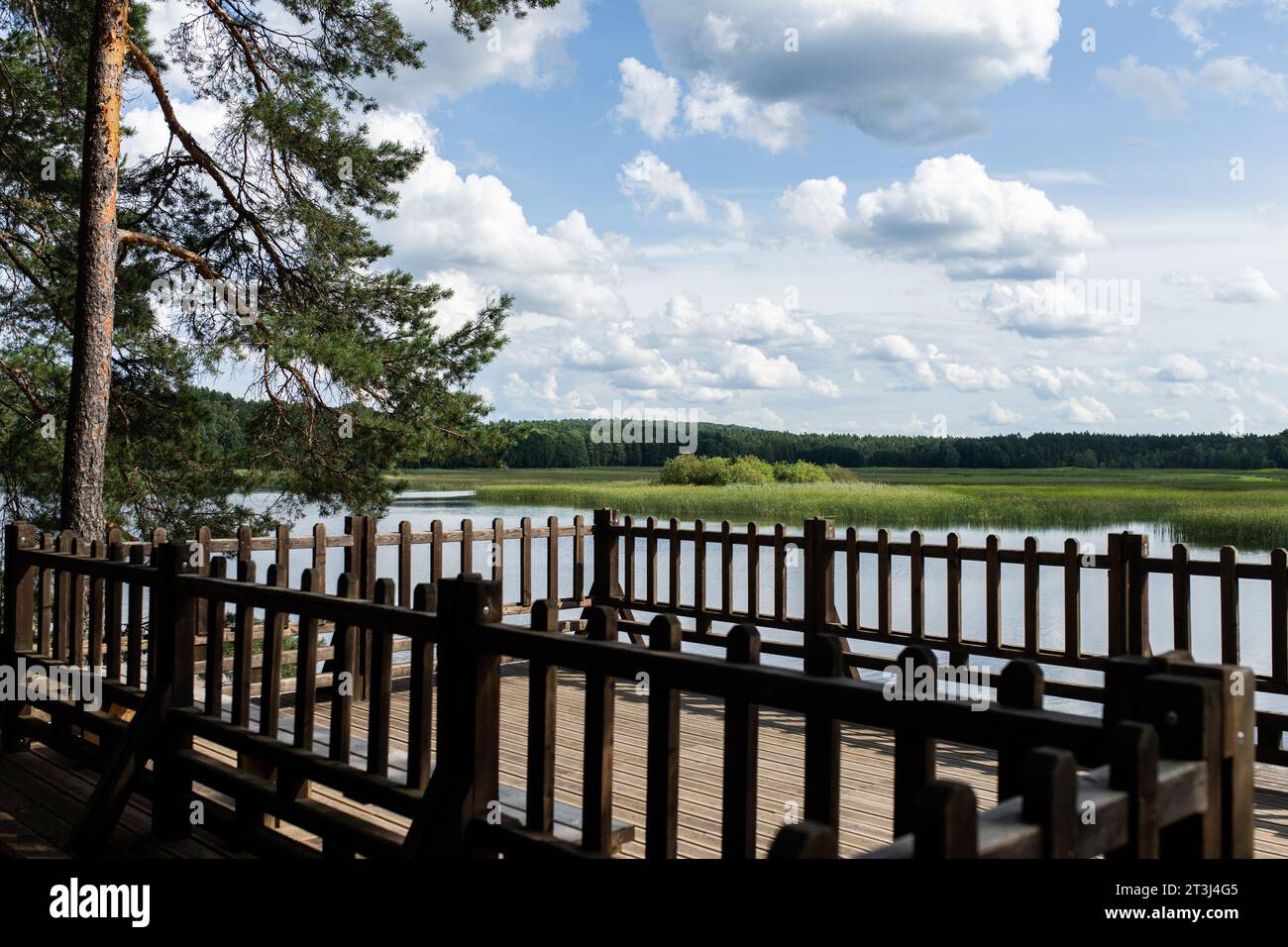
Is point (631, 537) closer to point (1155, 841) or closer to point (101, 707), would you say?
point (101, 707)

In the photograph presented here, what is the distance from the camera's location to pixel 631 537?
31.2 feet

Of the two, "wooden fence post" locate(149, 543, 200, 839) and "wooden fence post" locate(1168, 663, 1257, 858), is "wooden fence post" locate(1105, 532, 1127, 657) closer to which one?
"wooden fence post" locate(1168, 663, 1257, 858)

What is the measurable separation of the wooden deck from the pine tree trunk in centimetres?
344

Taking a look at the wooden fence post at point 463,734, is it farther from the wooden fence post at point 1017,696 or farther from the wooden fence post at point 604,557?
the wooden fence post at point 604,557

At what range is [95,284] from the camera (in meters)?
9.28

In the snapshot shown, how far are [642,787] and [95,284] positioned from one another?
7.13 meters

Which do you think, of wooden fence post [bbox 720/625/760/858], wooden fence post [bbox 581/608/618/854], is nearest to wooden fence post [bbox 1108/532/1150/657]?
wooden fence post [bbox 581/608/618/854]

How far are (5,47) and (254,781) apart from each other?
11945 mm

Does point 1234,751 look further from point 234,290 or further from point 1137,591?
point 234,290

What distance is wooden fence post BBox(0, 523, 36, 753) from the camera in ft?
20.3

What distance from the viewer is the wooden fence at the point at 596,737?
1.87 m

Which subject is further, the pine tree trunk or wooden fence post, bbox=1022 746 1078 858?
the pine tree trunk

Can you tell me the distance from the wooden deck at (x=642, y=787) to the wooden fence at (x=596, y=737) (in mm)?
205
